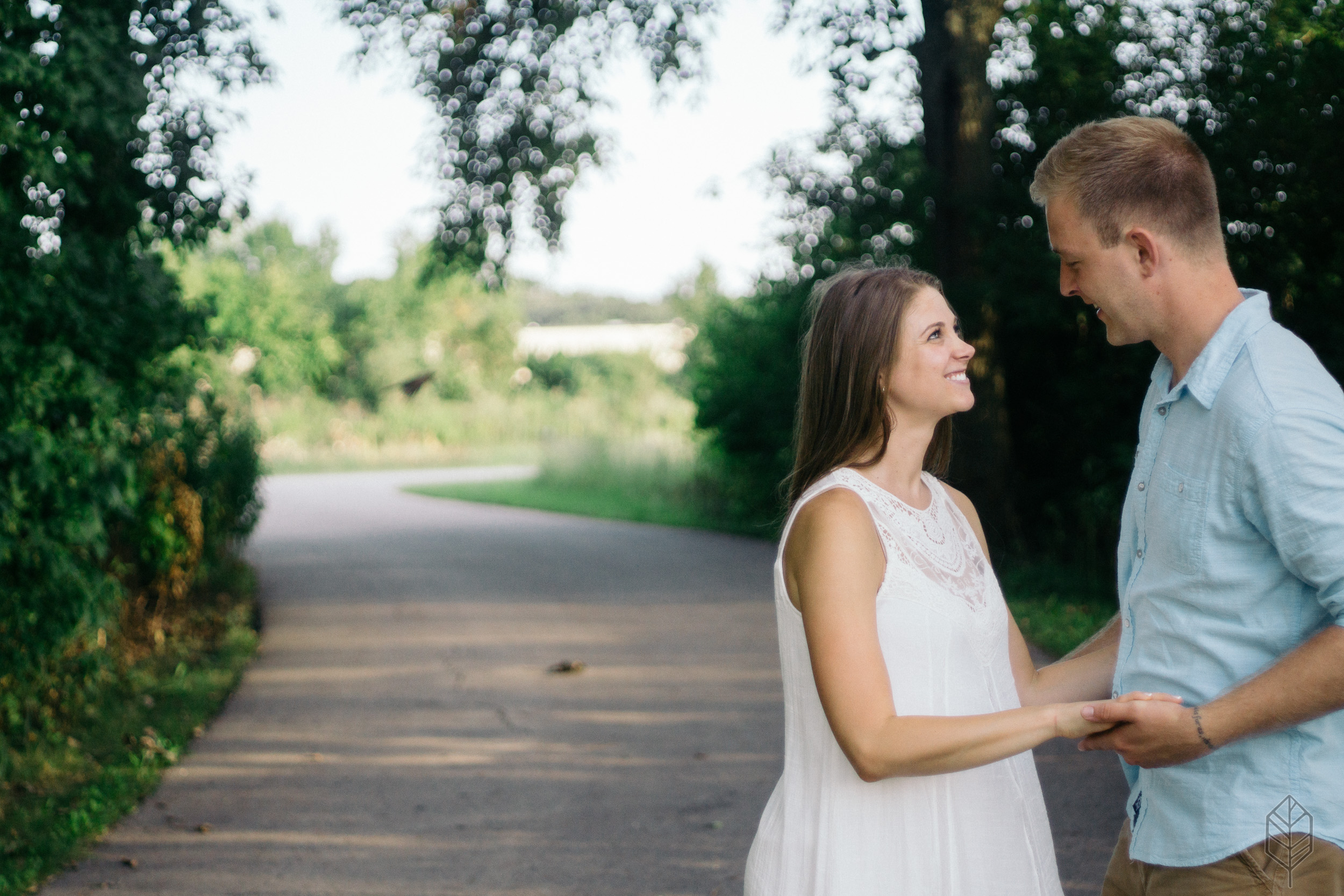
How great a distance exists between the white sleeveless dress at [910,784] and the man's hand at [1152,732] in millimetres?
323

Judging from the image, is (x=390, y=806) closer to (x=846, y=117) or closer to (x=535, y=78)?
(x=846, y=117)

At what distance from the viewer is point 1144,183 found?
2008 millimetres

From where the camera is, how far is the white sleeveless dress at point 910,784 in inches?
86.5

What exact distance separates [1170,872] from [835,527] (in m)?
0.79

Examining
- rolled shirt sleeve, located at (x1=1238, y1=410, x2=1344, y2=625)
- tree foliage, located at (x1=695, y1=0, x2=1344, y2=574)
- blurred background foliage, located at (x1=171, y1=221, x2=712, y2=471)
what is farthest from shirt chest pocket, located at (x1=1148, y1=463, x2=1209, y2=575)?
blurred background foliage, located at (x1=171, y1=221, x2=712, y2=471)

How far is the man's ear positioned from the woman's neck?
0.51 metres

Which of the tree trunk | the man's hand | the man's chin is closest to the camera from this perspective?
the man's hand

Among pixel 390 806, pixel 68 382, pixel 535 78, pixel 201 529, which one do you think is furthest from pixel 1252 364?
pixel 535 78

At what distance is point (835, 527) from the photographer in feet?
6.95

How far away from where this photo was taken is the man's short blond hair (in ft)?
6.59

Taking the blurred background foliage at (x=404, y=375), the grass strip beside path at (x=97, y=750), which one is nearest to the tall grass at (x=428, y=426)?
the blurred background foliage at (x=404, y=375)

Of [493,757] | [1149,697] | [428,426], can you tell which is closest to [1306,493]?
[1149,697]

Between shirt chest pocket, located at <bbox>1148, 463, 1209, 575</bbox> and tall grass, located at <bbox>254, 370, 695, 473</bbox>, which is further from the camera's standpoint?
tall grass, located at <bbox>254, 370, 695, 473</bbox>

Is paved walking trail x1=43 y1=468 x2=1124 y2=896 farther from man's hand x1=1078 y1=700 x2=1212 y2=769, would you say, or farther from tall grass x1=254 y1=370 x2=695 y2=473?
tall grass x1=254 y1=370 x2=695 y2=473
